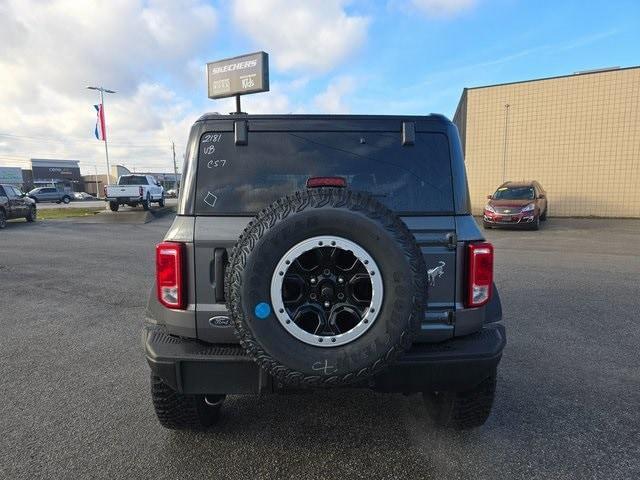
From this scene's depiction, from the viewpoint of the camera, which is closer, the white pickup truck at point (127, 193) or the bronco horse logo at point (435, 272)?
the bronco horse logo at point (435, 272)

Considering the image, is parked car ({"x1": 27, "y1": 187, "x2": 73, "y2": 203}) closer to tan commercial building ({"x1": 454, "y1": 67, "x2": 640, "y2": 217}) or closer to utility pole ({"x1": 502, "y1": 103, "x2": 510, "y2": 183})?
tan commercial building ({"x1": 454, "y1": 67, "x2": 640, "y2": 217})

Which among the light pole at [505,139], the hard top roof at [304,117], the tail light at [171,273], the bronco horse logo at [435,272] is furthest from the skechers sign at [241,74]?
the bronco horse logo at [435,272]

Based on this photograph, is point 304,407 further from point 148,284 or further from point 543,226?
point 543,226

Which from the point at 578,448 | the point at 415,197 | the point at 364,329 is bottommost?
the point at 578,448

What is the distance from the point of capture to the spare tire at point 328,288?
2064 millimetres

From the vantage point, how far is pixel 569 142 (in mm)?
19562

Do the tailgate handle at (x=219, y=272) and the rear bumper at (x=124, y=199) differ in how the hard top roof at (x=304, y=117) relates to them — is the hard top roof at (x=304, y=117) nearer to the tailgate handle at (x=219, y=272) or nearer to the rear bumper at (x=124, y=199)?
the tailgate handle at (x=219, y=272)

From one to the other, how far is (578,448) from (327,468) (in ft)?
5.23

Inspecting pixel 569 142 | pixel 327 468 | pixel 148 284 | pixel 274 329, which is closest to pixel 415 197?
pixel 274 329

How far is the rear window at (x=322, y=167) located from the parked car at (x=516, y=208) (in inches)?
534

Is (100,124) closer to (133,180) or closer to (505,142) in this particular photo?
(133,180)

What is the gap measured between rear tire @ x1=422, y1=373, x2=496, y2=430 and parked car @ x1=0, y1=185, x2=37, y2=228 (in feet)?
66.3

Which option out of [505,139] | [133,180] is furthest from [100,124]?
[505,139]

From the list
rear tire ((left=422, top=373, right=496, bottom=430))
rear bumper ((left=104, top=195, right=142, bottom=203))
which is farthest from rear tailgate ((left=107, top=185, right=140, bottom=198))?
rear tire ((left=422, top=373, right=496, bottom=430))
